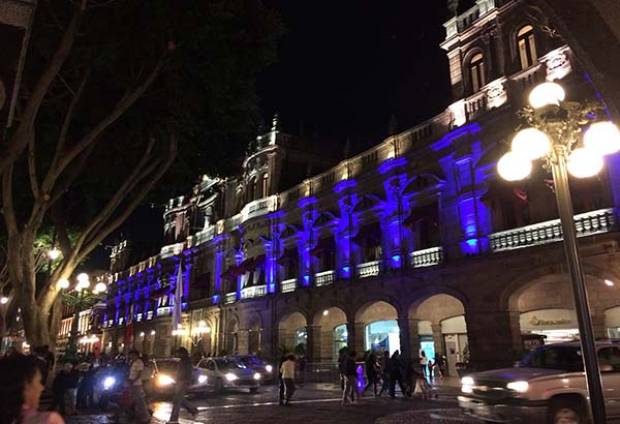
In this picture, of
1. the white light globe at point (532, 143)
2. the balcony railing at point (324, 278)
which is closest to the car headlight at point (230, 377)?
the balcony railing at point (324, 278)

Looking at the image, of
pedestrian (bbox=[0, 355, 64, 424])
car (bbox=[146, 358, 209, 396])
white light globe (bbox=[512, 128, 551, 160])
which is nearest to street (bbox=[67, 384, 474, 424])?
car (bbox=[146, 358, 209, 396])

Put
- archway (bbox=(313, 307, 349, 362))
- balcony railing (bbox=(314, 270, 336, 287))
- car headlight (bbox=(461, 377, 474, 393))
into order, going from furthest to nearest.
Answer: archway (bbox=(313, 307, 349, 362)), balcony railing (bbox=(314, 270, 336, 287)), car headlight (bbox=(461, 377, 474, 393))

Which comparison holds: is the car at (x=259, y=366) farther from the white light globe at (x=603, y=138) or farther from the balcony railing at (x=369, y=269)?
the white light globe at (x=603, y=138)

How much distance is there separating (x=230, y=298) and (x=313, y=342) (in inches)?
376

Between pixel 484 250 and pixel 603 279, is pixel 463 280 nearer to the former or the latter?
pixel 484 250

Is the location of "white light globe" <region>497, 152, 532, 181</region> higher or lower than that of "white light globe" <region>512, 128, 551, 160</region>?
lower

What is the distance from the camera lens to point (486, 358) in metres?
18.3

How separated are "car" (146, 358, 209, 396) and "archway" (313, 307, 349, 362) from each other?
1011 cm

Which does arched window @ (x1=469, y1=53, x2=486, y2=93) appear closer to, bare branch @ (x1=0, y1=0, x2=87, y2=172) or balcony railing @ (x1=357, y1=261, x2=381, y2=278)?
balcony railing @ (x1=357, y1=261, x2=381, y2=278)

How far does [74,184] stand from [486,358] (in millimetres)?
15827

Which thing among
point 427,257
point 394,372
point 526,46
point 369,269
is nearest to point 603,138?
point 394,372

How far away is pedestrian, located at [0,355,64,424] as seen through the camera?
2.95m

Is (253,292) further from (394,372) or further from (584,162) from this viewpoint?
(584,162)

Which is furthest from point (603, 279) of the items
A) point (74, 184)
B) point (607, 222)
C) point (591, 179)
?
point (74, 184)
